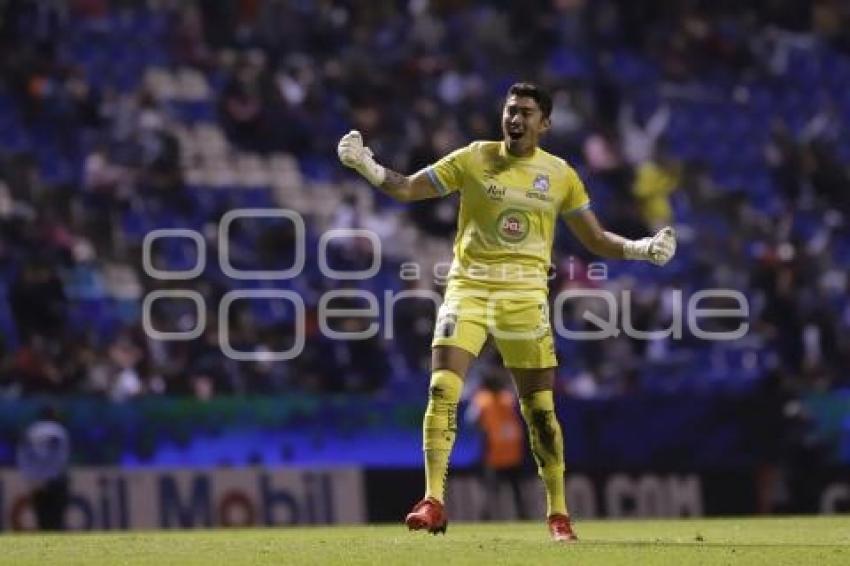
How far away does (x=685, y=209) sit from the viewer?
25266 mm

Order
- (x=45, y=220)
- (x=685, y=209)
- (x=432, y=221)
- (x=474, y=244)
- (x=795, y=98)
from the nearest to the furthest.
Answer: (x=474, y=244)
(x=45, y=220)
(x=432, y=221)
(x=685, y=209)
(x=795, y=98)

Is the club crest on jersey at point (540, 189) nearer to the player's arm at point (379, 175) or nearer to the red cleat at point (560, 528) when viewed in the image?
the player's arm at point (379, 175)

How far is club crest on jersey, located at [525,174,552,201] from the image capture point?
11680 millimetres

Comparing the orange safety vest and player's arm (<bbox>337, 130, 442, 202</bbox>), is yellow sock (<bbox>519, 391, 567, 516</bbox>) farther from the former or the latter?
the orange safety vest

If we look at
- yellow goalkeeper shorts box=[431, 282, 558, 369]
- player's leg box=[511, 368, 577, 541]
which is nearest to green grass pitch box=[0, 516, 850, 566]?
player's leg box=[511, 368, 577, 541]

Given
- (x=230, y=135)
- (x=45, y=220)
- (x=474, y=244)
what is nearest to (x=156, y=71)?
(x=230, y=135)

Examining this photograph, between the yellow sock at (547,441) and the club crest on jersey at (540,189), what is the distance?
3.88 feet

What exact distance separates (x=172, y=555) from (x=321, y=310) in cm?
1092

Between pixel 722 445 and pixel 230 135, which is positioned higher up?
pixel 230 135

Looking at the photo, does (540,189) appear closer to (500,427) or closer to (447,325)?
(447,325)

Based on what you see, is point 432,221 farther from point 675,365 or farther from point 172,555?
point 172,555

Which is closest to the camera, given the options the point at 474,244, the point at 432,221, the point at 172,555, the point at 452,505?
the point at 172,555

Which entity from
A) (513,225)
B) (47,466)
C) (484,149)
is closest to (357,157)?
(484,149)

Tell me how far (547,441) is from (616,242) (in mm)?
1318
